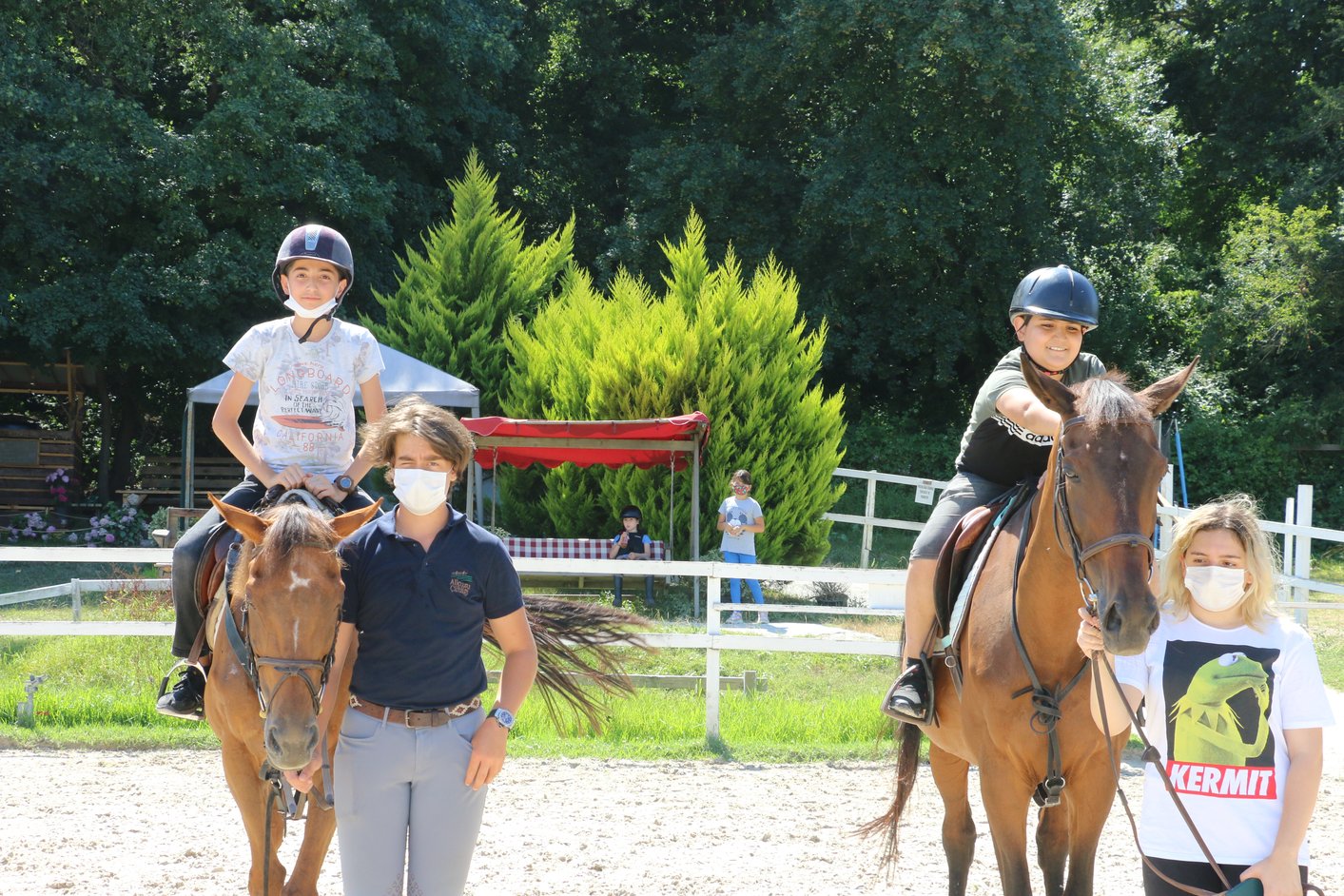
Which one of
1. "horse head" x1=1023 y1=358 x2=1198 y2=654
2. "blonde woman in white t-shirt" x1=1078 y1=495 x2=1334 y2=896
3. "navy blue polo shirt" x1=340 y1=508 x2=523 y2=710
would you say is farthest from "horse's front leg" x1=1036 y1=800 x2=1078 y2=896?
"navy blue polo shirt" x1=340 y1=508 x2=523 y2=710

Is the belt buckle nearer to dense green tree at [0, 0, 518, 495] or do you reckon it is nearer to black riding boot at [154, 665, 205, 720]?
black riding boot at [154, 665, 205, 720]

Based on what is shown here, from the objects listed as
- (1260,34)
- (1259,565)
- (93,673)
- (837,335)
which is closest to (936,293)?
(837,335)

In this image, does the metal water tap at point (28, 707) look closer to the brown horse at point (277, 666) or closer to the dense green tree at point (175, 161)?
the brown horse at point (277, 666)

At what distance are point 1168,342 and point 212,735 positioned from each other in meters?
24.1

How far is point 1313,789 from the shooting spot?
2916 mm

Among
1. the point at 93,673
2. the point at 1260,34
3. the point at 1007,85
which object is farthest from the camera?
the point at 1260,34

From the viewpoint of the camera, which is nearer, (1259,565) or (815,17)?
(1259,565)

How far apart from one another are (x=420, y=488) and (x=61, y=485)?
19.8 m

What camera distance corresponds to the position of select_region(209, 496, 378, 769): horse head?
322cm

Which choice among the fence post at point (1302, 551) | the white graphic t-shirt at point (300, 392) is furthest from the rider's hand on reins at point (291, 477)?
the fence post at point (1302, 551)

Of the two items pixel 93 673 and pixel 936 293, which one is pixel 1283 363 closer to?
pixel 936 293

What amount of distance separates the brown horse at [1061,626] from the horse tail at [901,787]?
1.88 feet

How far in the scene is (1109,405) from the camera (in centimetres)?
339

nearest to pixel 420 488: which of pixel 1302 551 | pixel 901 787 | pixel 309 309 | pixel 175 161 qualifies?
pixel 309 309
